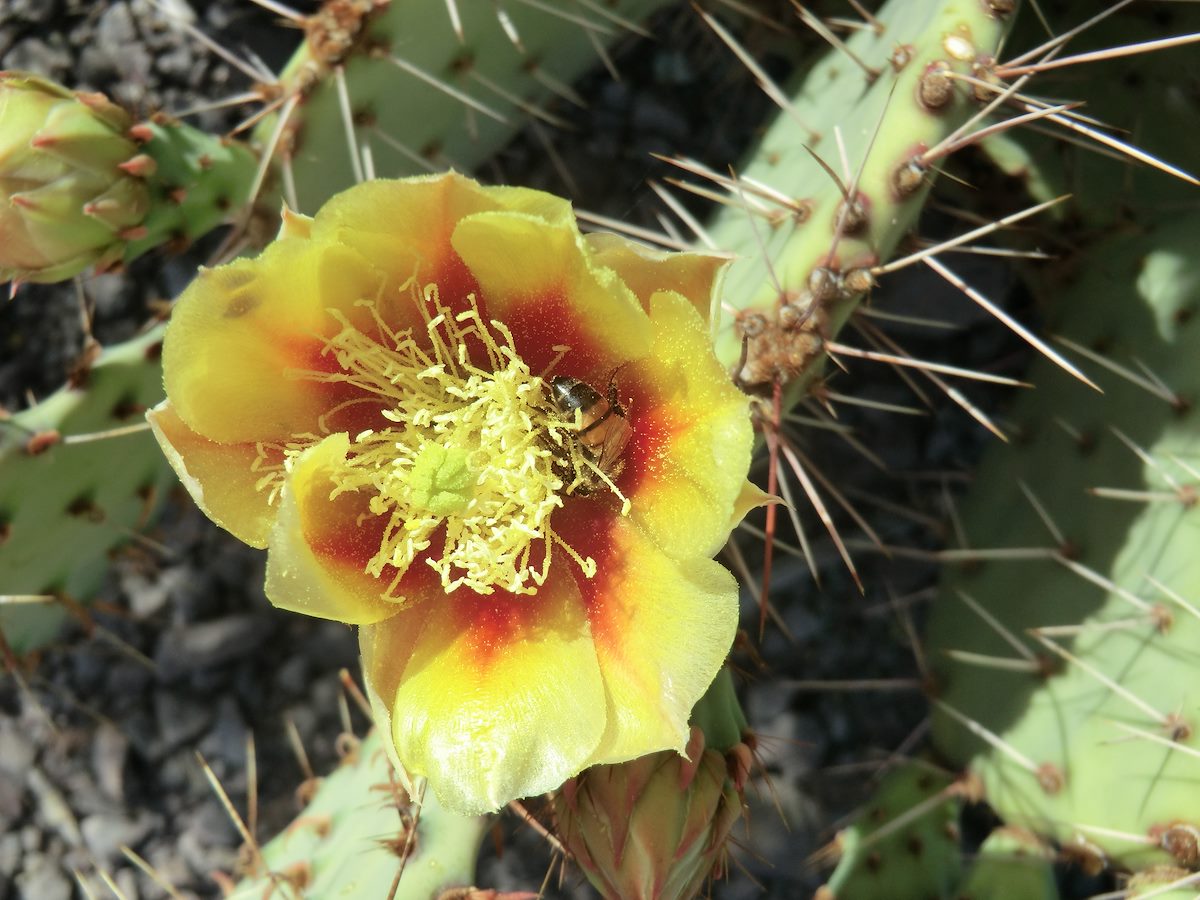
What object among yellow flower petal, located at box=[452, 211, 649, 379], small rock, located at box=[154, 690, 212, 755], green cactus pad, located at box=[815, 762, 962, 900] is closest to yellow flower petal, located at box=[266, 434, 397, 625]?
yellow flower petal, located at box=[452, 211, 649, 379]

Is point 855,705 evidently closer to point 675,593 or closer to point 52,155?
point 675,593

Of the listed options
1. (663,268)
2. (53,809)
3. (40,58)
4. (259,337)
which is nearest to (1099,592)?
(663,268)

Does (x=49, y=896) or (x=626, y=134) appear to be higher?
(x=626, y=134)

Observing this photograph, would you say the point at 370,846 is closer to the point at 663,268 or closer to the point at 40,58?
the point at 663,268

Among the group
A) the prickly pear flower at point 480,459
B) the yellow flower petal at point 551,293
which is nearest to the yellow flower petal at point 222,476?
the prickly pear flower at point 480,459

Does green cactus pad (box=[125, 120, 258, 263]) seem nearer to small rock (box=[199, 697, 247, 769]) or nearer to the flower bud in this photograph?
the flower bud

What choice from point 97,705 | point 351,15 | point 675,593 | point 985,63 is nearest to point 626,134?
point 351,15

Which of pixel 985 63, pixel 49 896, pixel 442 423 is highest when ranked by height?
pixel 985 63
